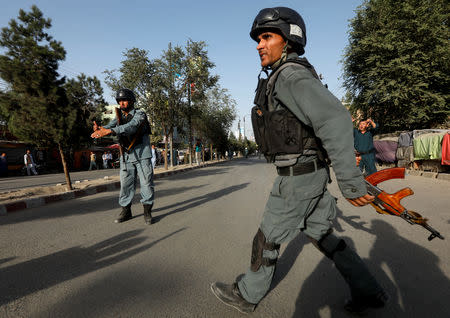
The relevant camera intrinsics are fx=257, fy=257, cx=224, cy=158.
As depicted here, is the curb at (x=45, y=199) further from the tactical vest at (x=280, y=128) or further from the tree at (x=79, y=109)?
the tactical vest at (x=280, y=128)

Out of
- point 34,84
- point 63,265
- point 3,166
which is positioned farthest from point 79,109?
point 3,166

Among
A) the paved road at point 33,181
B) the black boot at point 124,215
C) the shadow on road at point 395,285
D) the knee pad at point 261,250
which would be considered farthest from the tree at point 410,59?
the paved road at point 33,181

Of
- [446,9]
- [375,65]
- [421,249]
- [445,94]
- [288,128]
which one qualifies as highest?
[446,9]

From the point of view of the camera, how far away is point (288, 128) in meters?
1.51

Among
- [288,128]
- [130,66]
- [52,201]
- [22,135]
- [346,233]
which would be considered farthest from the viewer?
[130,66]

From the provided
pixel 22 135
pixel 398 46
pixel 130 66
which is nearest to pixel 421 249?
pixel 22 135

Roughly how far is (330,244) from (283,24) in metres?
1.43

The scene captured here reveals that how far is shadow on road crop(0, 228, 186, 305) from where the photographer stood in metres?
2.00

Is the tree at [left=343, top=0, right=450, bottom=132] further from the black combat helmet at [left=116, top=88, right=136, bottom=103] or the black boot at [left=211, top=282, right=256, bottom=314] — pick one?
the black boot at [left=211, top=282, right=256, bottom=314]

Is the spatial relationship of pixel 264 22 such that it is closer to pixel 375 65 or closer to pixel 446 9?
pixel 375 65

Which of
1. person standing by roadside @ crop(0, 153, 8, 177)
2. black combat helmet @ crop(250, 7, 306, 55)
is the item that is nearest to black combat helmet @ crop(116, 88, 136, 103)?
black combat helmet @ crop(250, 7, 306, 55)

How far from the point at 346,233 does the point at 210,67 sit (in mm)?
15872

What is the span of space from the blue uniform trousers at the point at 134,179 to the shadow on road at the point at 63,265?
0.78m

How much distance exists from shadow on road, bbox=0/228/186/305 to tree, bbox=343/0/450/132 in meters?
17.5
